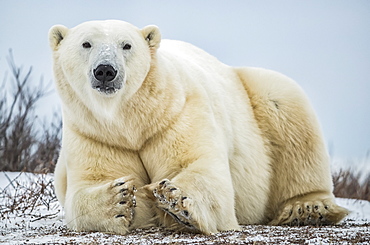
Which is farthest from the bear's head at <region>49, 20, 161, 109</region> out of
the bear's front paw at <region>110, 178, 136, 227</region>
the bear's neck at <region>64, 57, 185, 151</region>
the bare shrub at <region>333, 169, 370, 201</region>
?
the bare shrub at <region>333, 169, 370, 201</region>

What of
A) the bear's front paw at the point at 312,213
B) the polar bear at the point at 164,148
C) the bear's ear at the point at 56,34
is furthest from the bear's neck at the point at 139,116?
the bear's front paw at the point at 312,213

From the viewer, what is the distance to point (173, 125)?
407cm

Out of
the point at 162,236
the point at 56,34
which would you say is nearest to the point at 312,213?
the point at 162,236

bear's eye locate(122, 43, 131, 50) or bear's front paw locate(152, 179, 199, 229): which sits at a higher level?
bear's eye locate(122, 43, 131, 50)

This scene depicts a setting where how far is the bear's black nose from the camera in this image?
3689 millimetres

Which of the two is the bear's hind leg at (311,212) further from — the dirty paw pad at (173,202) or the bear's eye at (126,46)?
the bear's eye at (126,46)

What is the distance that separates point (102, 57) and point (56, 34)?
698 mm

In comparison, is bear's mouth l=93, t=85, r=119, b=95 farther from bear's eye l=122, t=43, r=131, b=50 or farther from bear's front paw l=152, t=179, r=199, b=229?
bear's front paw l=152, t=179, r=199, b=229

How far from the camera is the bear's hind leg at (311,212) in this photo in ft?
14.8

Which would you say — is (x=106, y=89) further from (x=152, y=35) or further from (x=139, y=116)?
(x=152, y=35)

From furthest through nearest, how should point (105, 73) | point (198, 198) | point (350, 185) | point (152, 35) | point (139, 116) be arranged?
point (350, 185) < point (152, 35) < point (139, 116) < point (105, 73) < point (198, 198)

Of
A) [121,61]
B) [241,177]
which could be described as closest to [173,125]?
[121,61]

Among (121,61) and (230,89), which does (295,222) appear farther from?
(121,61)

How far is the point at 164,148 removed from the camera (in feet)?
13.3
